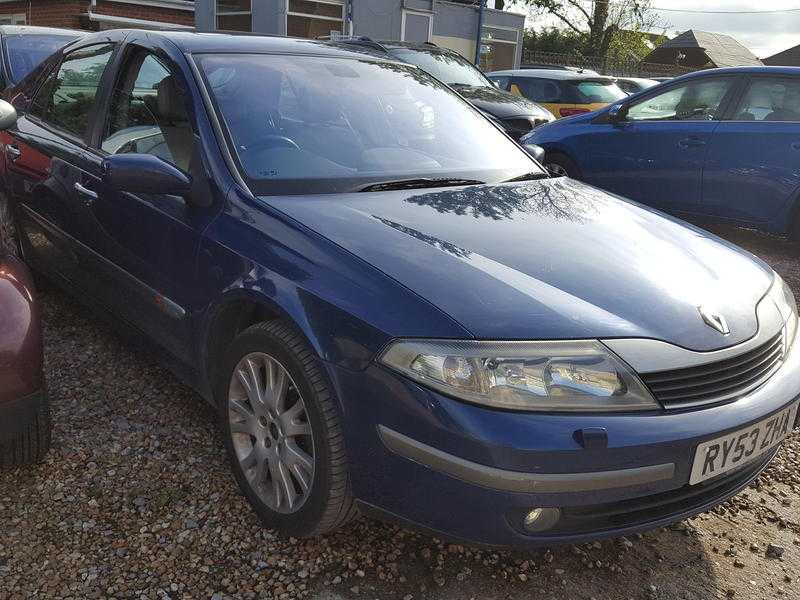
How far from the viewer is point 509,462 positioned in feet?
5.88

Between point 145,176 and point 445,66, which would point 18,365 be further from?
point 445,66

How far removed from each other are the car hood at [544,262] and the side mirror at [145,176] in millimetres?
414

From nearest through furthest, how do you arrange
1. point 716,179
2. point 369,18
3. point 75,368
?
point 75,368
point 716,179
point 369,18

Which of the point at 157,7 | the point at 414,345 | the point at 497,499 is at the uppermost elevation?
the point at 157,7

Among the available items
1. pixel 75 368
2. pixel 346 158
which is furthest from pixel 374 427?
pixel 75 368

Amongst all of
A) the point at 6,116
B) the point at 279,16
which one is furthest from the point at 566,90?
the point at 279,16

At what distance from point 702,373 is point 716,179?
4612mm

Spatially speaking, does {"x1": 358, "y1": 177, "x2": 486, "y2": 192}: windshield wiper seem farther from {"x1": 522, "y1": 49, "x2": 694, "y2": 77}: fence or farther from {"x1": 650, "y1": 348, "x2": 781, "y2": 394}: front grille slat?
{"x1": 522, "y1": 49, "x2": 694, "y2": 77}: fence

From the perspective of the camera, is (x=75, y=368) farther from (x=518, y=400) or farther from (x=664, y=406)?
(x=664, y=406)

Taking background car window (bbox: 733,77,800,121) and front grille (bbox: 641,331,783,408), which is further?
background car window (bbox: 733,77,800,121)

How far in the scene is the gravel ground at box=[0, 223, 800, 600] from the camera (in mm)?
2158

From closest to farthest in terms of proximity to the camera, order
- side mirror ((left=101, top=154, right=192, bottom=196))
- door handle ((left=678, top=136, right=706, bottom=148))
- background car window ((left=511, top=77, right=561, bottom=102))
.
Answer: side mirror ((left=101, top=154, right=192, bottom=196))
door handle ((left=678, top=136, right=706, bottom=148))
background car window ((left=511, top=77, right=561, bottom=102))

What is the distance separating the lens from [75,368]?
3.44 metres

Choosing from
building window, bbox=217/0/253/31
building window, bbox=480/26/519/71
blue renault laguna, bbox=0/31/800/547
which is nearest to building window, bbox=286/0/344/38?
building window, bbox=217/0/253/31
